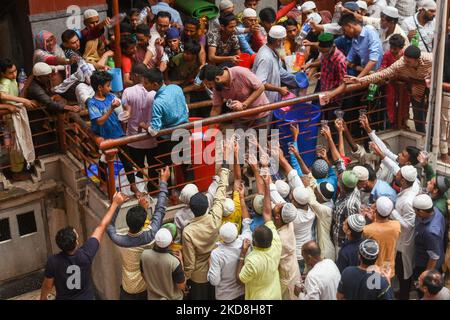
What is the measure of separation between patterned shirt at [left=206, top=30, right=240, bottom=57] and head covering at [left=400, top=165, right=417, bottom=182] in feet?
11.5

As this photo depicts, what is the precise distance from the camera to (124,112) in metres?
9.60

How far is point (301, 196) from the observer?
9.07 meters

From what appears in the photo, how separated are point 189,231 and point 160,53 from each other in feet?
11.5

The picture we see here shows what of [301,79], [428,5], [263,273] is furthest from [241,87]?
[428,5]

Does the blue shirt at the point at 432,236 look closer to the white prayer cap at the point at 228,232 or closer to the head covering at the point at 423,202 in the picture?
the head covering at the point at 423,202

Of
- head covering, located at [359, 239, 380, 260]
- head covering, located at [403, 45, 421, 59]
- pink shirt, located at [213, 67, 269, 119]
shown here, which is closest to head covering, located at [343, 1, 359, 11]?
head covering, located at [403, 45, 421, 59]

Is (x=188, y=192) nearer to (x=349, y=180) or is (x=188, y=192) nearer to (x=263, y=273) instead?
(x=263, y=273)

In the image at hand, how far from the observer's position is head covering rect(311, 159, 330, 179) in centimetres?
974

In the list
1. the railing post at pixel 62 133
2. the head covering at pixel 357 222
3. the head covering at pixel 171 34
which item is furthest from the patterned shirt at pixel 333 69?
the railing post at pixel 62 133

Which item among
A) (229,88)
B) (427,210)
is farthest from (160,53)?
(427,210)

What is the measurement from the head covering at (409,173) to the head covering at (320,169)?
935 millimetres

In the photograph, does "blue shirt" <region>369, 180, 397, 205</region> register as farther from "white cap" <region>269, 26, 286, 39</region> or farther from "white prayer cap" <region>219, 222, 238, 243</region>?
"white cap" <region>269, 26, 286, 39</region>

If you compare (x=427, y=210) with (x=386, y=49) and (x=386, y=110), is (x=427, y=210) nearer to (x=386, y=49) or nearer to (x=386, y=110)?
(x=386, y=110)

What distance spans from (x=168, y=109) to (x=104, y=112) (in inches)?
30.7
